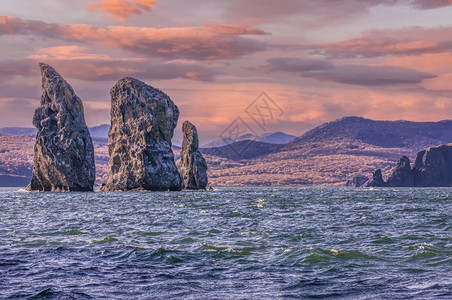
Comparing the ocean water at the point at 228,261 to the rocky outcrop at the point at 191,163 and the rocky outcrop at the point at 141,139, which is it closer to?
the rocky outcrop at the point at 141,139

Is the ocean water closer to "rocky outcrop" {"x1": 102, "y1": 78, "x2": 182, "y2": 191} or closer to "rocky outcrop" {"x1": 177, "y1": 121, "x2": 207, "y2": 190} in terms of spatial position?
"rocky outcrop" {"x1": 102, "y1": 78, "x2": 182, "y2": 191}

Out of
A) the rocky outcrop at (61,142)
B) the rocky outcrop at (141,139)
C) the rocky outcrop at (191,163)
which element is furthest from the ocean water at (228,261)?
the rocky outcrop at (191,163)

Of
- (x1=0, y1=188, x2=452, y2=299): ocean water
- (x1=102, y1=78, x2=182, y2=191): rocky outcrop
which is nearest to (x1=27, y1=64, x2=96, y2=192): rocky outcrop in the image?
(x1=102, y1=78, x2=182, y2=191): rocky outcrop

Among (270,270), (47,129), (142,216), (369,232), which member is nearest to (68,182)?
(47,129)

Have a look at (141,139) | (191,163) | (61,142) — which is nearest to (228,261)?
(141,139)

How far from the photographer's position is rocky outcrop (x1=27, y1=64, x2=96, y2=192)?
6373 inches

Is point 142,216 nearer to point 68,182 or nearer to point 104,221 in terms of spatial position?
point 104,221

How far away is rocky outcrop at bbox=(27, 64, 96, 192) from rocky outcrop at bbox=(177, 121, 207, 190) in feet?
103

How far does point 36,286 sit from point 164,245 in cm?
1398

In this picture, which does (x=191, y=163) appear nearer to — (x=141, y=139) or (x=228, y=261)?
(x=141, y=139)

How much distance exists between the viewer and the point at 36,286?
2292cm

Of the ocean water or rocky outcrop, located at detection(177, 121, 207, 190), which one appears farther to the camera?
rocky outcrop, located at detection(177, 121, 207, 190)

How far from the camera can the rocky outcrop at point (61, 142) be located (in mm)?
161875

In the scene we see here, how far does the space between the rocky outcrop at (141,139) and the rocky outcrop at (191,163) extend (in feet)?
34.8
